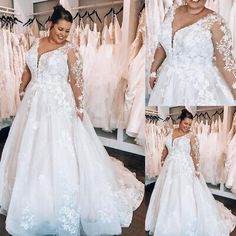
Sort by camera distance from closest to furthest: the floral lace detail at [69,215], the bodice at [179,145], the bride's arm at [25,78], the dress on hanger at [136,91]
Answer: the bodice at [179,145] < the dress on hanger at [136,91] < the floral lace detail at [69,215] < the bride's arm at [25,78]

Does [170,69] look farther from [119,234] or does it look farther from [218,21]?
[119,234]

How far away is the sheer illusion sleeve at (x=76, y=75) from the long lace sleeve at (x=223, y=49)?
2.07 ft

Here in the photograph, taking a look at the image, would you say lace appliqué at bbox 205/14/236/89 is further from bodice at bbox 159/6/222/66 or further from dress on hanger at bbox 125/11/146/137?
dress on hanger at bbox 125/11/146/137

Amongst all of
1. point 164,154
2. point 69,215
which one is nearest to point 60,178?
point 69,215

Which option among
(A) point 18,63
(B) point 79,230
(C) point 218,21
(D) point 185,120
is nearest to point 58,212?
(B) point 79,230

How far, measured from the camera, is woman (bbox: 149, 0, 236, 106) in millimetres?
803

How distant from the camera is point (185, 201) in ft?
2.99

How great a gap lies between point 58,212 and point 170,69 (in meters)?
0.72

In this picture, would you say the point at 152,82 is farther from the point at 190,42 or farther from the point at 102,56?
the point at 102,56

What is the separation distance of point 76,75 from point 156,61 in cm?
43

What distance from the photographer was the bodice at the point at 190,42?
31.9 inches

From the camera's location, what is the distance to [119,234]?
1297 mm

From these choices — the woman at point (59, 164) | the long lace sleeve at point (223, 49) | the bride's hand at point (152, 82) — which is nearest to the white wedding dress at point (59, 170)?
the woman at point (59, 164)

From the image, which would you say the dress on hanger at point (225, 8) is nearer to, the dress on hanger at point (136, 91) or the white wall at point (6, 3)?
the dress on hanger at point (136, 91)
